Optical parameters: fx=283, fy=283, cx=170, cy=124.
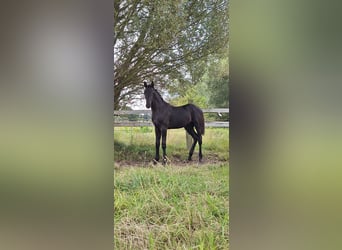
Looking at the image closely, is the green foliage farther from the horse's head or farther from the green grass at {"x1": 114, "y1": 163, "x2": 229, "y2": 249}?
the green grass at {"x1": 114, "y1": 163, "x2": 229, "y2": 249}

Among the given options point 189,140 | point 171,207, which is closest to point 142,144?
point 189,140

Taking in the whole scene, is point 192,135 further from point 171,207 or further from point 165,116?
point 171,207

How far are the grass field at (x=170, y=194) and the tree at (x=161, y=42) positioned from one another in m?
0.26

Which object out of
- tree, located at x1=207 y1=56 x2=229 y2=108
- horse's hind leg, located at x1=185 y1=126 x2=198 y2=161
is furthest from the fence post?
tree, located at x1=207 y1=56 x2=229 y2=108

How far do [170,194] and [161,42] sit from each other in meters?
0.76

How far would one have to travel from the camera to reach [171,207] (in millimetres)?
1414

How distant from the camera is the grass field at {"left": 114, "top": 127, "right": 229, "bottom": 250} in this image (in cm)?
136

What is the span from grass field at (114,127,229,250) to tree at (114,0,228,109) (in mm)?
256

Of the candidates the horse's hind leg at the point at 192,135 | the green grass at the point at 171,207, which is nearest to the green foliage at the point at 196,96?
the horse's hind leg at the point at 192,135
